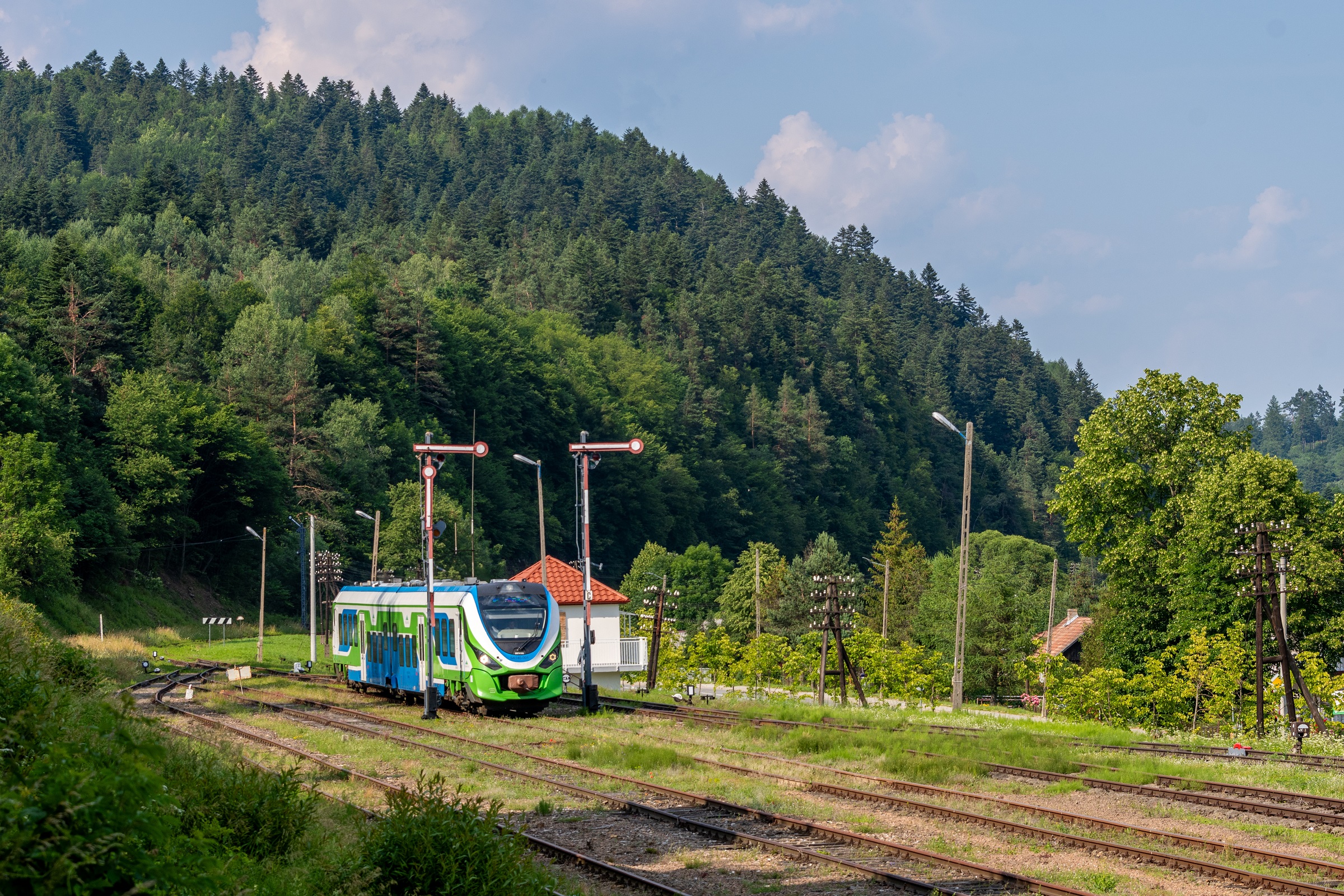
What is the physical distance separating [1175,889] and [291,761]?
1380cm

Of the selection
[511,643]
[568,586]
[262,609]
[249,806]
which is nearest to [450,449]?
[511,643]

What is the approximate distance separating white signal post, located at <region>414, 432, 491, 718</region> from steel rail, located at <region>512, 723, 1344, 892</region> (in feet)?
31.6

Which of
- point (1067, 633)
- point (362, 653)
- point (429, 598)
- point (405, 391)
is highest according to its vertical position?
point (405, 391)

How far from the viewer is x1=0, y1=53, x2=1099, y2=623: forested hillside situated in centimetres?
7444

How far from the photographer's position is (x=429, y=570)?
28781 millimetres

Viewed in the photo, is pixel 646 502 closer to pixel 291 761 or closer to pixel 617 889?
pixel 291 761

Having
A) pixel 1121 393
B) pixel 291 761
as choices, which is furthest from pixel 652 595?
pixel 291 761

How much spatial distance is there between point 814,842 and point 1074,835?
3054 millimetres

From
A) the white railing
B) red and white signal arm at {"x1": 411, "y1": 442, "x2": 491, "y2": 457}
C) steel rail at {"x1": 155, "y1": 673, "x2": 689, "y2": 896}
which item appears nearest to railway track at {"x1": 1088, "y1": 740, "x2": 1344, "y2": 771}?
steel rail at {"x1": 155, "y1": 673, "x2": 689, "y2": 896}

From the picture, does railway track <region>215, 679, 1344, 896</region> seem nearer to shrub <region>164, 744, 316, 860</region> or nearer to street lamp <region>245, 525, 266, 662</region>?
shrub <region>164, 744, 316, 860</region>

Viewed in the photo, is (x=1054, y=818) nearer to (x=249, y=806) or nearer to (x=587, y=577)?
(x=249, y=806)

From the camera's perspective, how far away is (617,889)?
38.2ft

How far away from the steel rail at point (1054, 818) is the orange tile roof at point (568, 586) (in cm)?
2873

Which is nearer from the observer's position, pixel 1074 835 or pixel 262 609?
pixel 1074 835
